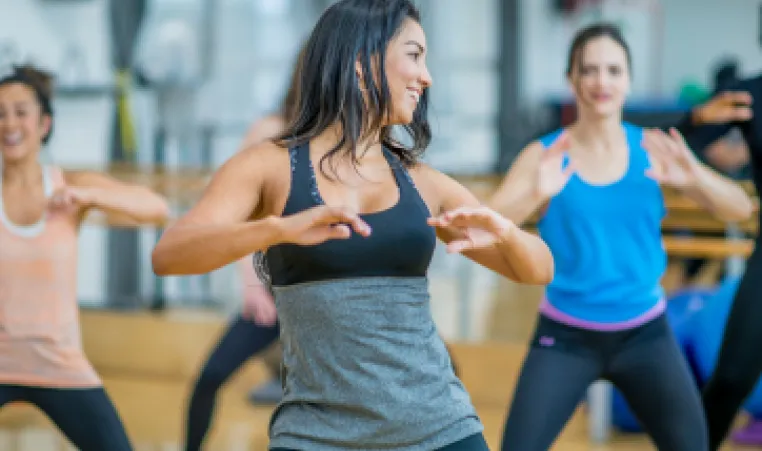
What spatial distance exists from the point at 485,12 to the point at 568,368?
663 cm

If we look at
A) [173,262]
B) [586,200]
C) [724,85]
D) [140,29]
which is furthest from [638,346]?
[140,29]

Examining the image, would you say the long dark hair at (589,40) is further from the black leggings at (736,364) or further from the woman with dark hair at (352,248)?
the woman with dark hair at (352,248)

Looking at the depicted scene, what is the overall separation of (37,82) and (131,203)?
46 cm

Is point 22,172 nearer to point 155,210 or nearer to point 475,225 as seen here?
point 155,210

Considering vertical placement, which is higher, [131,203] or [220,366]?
[131,203]

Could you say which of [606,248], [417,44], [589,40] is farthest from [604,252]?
[417,44]

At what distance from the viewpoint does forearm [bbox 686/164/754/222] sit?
318cm

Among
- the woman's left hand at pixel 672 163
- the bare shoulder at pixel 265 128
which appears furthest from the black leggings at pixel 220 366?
the woman's left hand at pixel 672 163

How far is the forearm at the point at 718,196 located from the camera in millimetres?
3184

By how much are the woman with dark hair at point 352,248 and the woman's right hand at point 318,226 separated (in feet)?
0.22

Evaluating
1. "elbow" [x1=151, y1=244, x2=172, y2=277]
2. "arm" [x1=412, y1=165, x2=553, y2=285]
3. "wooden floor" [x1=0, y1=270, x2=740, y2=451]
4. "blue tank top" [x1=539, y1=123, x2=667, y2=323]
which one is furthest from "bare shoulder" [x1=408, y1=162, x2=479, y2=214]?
"wooden floor" [x1=0, y1=270, x2=740, y2=451]

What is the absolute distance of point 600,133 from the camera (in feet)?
10.6

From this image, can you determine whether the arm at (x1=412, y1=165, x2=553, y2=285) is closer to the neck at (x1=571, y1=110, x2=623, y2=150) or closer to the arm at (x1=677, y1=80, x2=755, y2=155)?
the neck at (x1=571, y1=110, x2=623, y2=150)

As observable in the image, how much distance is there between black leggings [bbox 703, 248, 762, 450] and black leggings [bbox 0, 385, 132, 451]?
1626 mm
